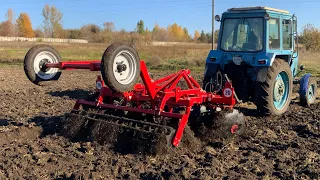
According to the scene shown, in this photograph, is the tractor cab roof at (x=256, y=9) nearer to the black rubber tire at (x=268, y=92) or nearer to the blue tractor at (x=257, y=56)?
the blue tractor at (x=257, y=56)

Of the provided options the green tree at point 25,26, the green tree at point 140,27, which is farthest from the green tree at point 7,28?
the green tree at point 140,27

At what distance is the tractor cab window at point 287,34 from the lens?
8008mm

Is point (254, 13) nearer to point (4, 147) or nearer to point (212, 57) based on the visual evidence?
point (212, 57)

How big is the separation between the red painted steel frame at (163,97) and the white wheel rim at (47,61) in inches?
6.1

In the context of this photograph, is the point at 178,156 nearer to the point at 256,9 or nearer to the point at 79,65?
the point at 79,65

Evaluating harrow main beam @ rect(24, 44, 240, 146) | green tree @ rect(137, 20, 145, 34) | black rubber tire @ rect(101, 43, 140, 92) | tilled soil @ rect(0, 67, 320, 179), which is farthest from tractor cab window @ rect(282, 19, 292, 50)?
green tree @ rect(137, 20, 145, 34)

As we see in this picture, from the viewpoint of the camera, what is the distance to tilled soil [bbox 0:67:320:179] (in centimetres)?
454

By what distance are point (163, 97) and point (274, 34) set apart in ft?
10.7

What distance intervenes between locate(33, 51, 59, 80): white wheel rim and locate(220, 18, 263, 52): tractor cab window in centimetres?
361

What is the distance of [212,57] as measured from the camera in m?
7.86

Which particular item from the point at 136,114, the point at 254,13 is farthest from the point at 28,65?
the point at 254,13

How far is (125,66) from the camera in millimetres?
4996

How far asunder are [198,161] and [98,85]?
91.4 inches

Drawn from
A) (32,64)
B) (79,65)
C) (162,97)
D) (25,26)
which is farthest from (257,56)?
(25,26)
